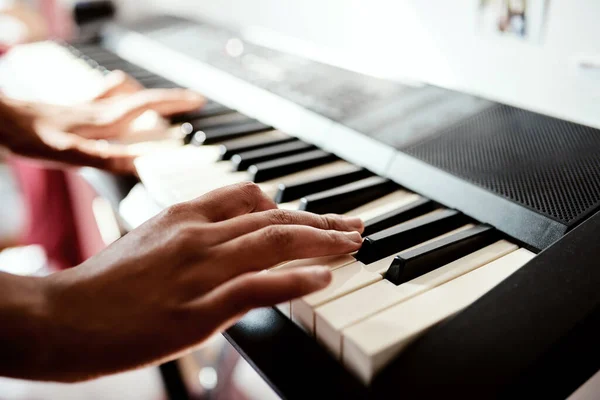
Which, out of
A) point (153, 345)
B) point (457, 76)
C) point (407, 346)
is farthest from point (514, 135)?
point (153, 345)

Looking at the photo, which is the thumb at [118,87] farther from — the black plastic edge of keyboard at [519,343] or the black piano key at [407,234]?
the black plastic edge of keyboard at [519,343]

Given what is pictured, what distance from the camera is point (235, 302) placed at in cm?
53

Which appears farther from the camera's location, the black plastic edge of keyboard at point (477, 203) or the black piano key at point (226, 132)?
the black piano key at point (226, 132)

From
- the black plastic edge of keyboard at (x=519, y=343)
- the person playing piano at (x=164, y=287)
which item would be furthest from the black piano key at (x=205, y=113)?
the black plastic edge of keyboard at (x=519, y=343)

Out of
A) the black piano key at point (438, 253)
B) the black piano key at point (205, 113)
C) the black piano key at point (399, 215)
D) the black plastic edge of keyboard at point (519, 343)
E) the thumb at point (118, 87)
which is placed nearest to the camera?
the black plastic edge of keyboard at point (519, 343)

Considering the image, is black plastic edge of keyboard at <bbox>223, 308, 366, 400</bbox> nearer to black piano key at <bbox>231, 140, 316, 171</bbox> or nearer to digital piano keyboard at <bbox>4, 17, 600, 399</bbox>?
digital piano keyboard at <bbox>4, 17, 600, 399</bbox>

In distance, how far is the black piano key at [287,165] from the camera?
2.93 feet

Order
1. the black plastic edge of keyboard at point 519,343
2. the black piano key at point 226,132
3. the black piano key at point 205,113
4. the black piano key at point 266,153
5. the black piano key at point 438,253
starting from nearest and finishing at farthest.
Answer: the black plastic edge of keyboard at point 519,343 → the black piano key at point 438,253 → the black piano key at point 266,153 → the black piano key at point 226,132 → the black piano key at point 205,113

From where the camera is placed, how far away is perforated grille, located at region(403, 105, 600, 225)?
705 millimetres

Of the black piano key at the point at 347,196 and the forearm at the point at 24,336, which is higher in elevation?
the black piano key at the point at 347,196

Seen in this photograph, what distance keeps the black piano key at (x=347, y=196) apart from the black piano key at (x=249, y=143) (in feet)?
0.74

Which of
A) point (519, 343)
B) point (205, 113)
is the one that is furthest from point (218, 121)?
point (519, 343)

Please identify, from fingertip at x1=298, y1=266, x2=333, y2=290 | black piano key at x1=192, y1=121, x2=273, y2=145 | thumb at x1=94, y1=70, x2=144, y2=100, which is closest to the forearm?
fingertip at x1=298, y1=266, x2=333, y2=290

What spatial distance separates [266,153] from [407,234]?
359mm
